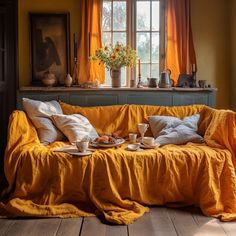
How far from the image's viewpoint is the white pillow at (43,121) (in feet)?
12.3

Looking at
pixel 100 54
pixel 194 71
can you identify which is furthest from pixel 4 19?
pixel 194 71

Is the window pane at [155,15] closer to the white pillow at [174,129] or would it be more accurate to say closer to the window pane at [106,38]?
the window pane at [106,38]

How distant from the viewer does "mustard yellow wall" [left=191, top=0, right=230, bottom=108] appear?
4.72 metres

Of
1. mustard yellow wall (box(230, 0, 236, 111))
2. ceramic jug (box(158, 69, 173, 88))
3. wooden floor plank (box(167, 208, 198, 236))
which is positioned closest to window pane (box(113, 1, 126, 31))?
ceramic jug (box(158, 69, 173, 88))

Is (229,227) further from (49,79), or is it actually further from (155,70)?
(49,79)

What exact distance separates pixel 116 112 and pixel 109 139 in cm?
67

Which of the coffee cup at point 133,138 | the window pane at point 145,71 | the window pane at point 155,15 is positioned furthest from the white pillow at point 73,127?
the window pane at point 155,15

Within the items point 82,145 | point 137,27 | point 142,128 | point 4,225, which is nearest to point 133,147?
point 142,128

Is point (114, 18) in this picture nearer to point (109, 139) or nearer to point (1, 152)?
point (109, 139)

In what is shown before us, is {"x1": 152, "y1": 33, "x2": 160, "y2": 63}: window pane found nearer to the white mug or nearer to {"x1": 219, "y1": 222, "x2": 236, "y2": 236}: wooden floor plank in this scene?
the white mug

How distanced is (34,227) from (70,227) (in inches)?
11.0

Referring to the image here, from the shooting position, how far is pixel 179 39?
4645 mm

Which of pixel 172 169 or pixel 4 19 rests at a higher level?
pixel 4 19

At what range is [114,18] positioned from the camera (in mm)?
4766
